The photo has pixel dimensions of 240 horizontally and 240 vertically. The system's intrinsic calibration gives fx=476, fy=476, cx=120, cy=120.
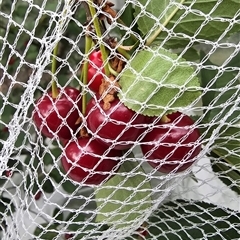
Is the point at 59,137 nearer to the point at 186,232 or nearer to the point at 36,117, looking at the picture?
the point at 36,117

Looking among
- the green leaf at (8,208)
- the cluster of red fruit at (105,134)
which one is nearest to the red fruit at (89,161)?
the cluster of red fruit at (105,134)

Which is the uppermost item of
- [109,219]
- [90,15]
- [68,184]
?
[90,15]

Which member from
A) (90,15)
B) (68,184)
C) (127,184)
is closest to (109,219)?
(127,184)

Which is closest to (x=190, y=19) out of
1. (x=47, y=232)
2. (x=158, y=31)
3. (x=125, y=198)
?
(x=158, y=31)

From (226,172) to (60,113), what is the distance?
11 centimetres

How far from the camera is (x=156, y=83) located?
24 cm

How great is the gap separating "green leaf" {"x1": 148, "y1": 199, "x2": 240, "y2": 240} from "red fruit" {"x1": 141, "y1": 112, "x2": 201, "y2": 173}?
0.08m

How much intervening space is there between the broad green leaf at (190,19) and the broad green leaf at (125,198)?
86 millimetres

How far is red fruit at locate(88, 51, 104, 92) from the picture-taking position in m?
0.26

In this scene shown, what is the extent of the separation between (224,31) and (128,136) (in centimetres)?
8

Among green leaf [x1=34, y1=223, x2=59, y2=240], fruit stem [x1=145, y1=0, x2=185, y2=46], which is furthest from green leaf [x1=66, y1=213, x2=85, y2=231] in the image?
fruit stem [x1=145, y1=0, x2=185, y2=46]

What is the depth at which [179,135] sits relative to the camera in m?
0.26

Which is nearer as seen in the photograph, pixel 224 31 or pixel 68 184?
pixel 224 31

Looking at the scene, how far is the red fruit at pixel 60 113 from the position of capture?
0.28 metres
